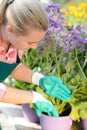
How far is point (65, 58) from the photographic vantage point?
7.54ft

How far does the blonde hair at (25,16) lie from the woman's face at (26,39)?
0.09 feet

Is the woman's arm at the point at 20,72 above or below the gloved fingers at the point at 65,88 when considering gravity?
above

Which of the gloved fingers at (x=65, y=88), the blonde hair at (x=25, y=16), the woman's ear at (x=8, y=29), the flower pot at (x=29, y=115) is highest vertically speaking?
the blonde hair at (x=25, y=16)

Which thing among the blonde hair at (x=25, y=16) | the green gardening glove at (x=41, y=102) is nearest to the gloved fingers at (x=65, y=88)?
the green gardening glove at (x=41, y=102)

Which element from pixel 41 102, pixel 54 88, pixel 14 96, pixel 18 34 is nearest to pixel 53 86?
pixel 54 88

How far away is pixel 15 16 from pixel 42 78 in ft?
1.83

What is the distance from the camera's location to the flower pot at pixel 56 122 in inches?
80.9

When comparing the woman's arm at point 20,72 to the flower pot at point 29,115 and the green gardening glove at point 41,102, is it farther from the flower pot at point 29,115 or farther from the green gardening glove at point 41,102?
the flower pot at point 29,115

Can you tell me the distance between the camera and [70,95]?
2027mm

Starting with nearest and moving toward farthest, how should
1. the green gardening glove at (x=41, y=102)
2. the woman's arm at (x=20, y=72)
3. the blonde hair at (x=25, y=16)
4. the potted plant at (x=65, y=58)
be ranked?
the blonde hair at (x=25, y=16)
the green gardening glove at (x=41, y=102)
the woman's arm at (x=20, y=72)
the potted plant at (x=65, y=58)

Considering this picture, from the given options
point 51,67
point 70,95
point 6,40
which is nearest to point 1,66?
point 6,40

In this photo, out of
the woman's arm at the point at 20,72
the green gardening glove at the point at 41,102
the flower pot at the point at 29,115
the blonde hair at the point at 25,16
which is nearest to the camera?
the blonde hair at the point at 25,16

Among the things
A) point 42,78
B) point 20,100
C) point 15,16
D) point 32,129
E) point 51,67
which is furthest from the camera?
point 51,67

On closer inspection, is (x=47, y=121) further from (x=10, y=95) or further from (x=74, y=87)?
(x=10, y=95)
